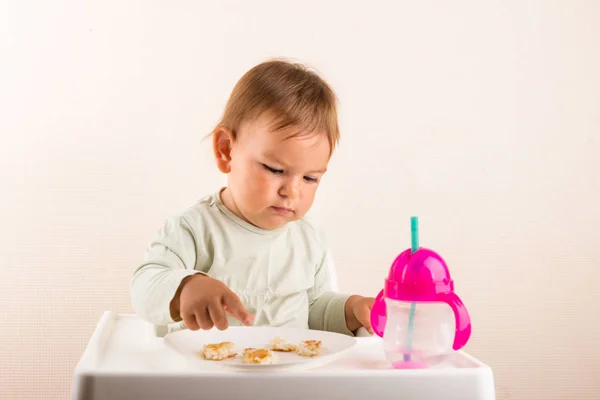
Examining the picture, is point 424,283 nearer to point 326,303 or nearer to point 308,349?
point 308,349

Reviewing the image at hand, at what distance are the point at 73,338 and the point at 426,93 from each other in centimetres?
92

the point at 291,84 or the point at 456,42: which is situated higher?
the point at 456,42

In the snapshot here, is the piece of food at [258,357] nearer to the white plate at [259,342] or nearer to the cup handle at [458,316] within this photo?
the white plate at [259,342]

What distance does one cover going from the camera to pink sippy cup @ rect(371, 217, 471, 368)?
793 mm

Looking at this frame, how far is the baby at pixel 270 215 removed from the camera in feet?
3.51

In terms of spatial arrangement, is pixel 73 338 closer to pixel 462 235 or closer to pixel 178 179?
pixel 178 179

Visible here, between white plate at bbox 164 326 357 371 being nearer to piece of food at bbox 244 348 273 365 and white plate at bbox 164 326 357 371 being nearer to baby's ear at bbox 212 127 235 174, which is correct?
piece of food at bbox 244 348 273 365

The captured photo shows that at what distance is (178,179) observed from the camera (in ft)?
5.43

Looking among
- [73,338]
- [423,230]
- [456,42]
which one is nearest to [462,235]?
[423,230]

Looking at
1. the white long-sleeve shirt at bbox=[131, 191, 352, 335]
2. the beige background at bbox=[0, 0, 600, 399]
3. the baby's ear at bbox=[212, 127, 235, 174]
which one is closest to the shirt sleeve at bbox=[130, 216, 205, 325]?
the white long-sleeve shirt at bbox=[131, 191, 352, 335]

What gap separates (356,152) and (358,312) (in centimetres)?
66

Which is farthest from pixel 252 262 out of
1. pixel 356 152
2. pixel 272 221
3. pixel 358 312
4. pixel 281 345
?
pixel 356 152

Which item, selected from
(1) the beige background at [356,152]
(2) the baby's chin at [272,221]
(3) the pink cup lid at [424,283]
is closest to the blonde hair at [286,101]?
(2) the baby's chin at [272,221]

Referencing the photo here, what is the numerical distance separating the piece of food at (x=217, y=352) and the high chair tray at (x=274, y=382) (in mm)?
23
